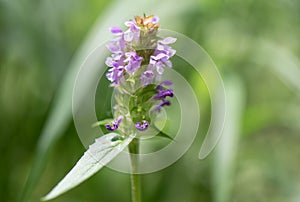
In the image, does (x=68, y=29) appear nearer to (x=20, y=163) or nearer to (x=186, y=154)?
(x=20, y=163)

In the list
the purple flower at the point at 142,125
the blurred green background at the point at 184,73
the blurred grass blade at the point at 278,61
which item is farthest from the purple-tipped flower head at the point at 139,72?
the blurred grass blade at the point at 278,61

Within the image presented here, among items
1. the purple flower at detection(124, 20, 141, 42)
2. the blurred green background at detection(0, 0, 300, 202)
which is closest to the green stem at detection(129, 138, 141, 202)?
the purple flower at detection(124, 20, 141, 42)

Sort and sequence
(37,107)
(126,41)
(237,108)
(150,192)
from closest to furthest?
→ (126,41) → (237,108) → (150,192) → (37,107)

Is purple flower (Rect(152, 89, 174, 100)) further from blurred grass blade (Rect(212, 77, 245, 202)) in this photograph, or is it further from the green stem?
blurred grass blade (Rect(212, 77, 245, 202))

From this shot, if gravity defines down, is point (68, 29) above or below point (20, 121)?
above

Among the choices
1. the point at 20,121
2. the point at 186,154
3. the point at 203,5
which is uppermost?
the point at 203,5

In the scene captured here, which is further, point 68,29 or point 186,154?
point 68,29

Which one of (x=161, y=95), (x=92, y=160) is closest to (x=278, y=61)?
(x=161, y=95)

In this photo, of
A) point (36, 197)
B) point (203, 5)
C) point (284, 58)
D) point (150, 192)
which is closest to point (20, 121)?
point (36, 197)
